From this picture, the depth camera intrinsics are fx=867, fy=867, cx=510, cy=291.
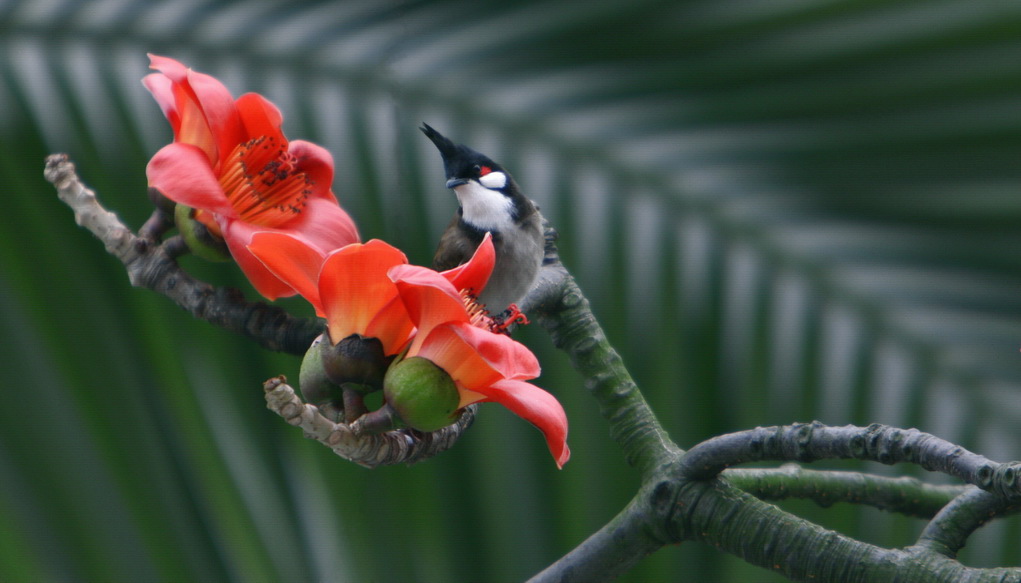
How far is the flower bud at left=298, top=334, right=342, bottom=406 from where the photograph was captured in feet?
1.30

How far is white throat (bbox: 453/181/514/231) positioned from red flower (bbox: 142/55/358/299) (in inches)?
21.2

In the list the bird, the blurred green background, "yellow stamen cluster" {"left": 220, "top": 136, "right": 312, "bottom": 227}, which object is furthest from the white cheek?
"yellow stamen cluster" {"left": 220, "top": 136, "right": 312, "bottom": 227}

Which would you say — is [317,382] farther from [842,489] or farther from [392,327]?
[842,489]

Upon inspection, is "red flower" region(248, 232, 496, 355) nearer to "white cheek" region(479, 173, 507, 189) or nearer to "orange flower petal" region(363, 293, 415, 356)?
"orange flower petal" region(363, 293, 415, 356)

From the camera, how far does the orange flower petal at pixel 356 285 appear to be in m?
0.35

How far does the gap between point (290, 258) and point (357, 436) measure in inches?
3.2

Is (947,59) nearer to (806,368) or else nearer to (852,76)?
(852,76)

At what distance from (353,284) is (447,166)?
450 millimetres

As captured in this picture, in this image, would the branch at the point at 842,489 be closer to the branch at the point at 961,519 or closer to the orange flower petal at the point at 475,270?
the branch at the point at 961,519

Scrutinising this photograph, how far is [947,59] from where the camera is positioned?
23.7 inches

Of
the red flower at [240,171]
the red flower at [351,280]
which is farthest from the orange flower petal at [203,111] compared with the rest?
the red flower at [351,280]

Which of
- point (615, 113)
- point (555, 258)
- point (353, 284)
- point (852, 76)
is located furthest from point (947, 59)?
point (353, 284)

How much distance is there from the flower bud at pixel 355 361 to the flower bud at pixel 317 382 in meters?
0.01

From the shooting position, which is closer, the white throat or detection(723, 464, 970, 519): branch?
detection(723, 464, 970, 519): branch
